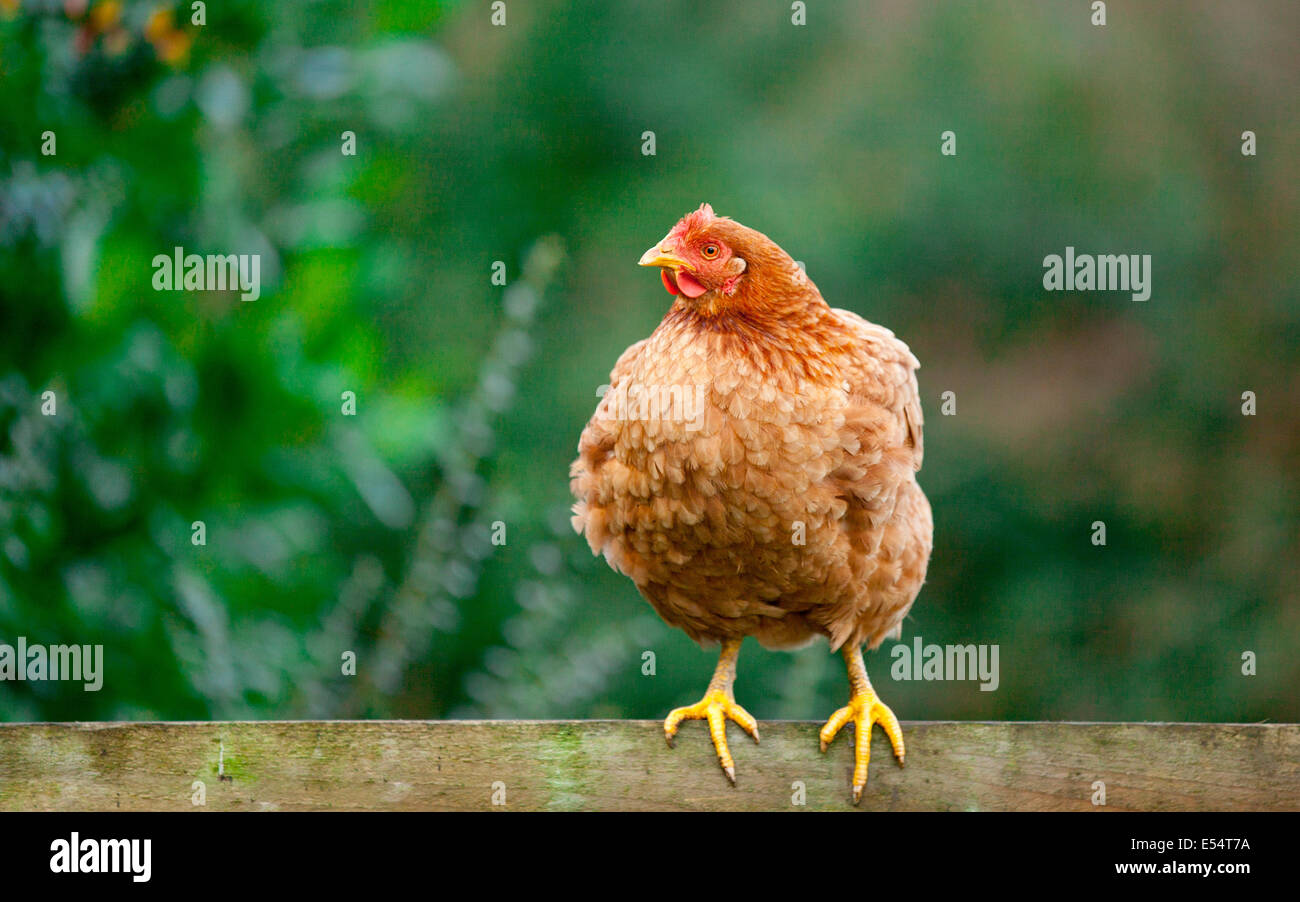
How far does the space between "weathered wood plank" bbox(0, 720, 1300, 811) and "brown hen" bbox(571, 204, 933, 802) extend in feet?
0.23

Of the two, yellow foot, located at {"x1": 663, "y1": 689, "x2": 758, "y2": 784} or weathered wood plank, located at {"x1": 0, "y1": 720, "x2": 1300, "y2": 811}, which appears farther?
yellow foot, located at {"x1": 663, "y1": 689, "x2": 758, "y2": 784}

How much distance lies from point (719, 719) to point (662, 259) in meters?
0.95

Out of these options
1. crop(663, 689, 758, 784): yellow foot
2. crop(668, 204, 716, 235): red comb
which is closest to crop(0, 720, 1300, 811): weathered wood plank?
crop(663, 689, 758, 784): yellow foot

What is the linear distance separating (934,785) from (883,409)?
805 millimetres

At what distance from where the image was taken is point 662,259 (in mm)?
2676

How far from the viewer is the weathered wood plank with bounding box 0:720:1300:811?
8.42 ft

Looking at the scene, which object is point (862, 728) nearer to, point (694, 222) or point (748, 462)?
point (748, 462)

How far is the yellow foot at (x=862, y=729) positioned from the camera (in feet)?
8.82

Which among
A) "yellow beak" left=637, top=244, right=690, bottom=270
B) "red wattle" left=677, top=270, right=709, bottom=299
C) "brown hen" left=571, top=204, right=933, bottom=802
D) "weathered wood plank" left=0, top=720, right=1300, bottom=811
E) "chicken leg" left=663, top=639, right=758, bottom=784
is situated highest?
"yellow beak" left=637, top=244, right=690, bottom=270

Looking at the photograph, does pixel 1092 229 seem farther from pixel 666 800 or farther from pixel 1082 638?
pixel 666 800

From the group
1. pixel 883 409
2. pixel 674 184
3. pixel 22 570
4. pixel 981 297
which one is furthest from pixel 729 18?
pixel 22 570

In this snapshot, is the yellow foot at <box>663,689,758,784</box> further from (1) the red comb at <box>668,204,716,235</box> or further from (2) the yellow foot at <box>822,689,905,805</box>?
(1) the red comb at <box>668,204,716,235</box>

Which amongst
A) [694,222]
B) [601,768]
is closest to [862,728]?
[601,768]

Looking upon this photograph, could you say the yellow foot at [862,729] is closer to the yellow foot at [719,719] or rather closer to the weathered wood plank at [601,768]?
the weathered wood plank at [601,768]
